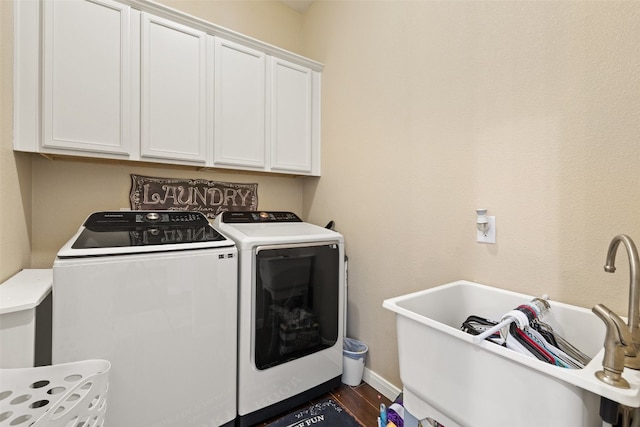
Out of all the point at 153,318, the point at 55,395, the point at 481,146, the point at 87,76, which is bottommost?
the point at 55,395

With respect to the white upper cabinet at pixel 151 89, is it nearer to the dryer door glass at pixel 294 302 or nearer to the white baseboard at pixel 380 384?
the dryer door glass at pixel 294 302

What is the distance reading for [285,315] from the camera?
64.6 inches

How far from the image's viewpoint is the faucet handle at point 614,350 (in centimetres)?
63

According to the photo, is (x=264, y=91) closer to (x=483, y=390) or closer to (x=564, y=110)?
(x=564, y=110)

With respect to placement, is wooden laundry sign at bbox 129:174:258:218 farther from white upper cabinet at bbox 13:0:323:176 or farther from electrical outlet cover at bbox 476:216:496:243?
electrical outlet cover at bbox 476:216:496:243

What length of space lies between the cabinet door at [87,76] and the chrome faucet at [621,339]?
2.13 meters

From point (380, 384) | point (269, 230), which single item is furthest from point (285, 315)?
point (380, 384)

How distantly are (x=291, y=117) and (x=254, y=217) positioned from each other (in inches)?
33.6

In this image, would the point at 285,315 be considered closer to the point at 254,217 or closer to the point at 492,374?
the point at 254,217

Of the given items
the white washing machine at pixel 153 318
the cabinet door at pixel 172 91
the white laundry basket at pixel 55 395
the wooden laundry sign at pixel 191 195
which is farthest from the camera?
the wooden laundry sign at pixel 191 195

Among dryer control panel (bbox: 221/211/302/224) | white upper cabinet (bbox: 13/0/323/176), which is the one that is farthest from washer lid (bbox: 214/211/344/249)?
white upper cabinet (bbox: 13/0/323/176)

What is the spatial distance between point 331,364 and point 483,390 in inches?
45.5

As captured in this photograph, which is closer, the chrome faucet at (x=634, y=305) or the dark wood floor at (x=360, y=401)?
the chrome faucet at (x=634, y=305)

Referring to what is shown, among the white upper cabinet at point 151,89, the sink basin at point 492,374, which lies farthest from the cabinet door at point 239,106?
the sink basin at point 492,374
